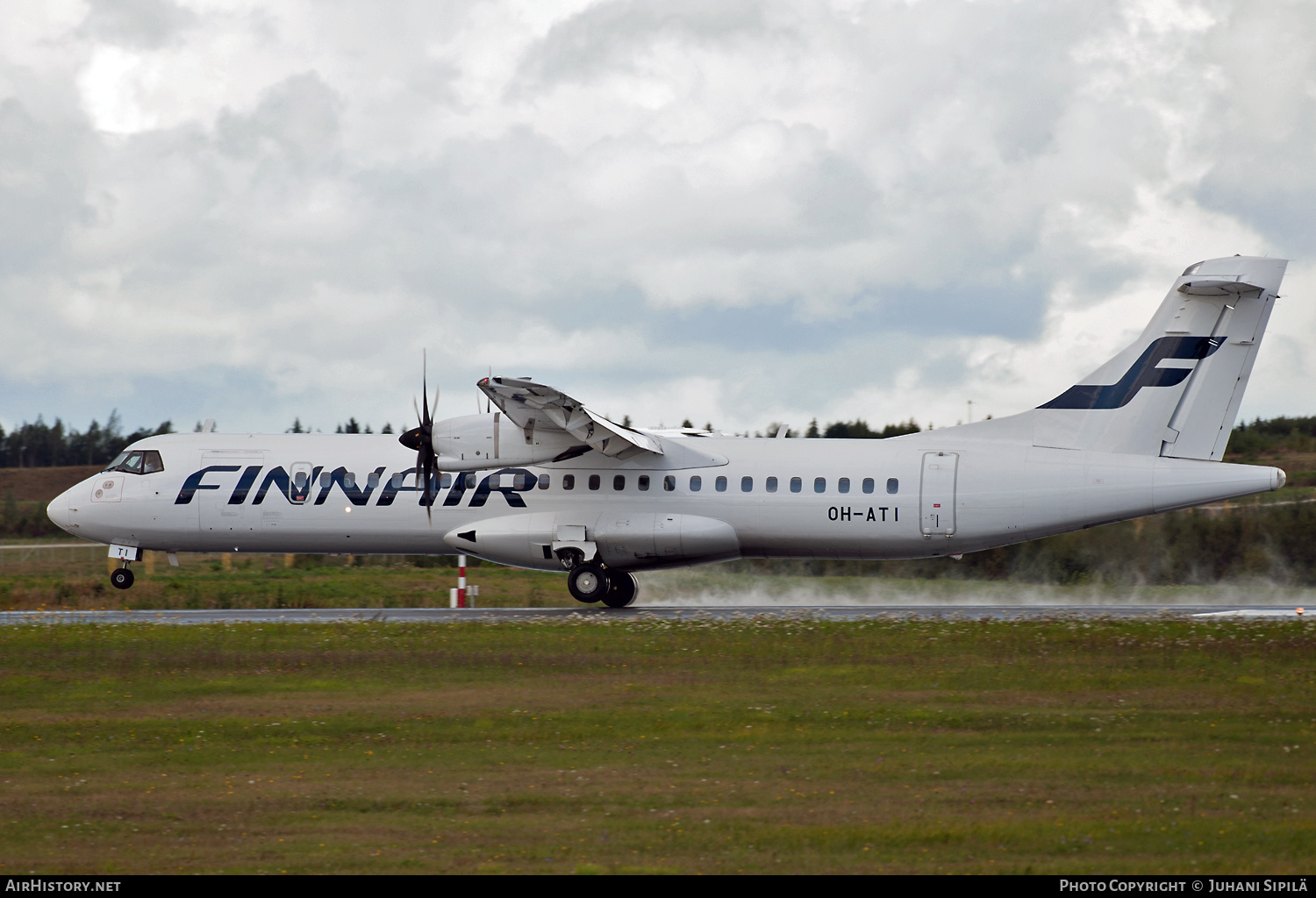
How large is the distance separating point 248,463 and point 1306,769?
20.0m

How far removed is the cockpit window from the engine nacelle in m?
6.75

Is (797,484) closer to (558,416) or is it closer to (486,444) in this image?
(558,416)

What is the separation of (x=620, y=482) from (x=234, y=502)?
7.79 meters

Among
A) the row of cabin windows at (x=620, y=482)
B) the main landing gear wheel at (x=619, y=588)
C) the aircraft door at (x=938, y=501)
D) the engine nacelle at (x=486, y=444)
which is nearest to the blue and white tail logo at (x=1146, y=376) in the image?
the aircraft door at (x=938, y=501)

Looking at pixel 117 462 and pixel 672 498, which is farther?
pixel 117 462

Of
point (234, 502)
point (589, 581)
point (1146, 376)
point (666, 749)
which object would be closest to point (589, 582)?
point (589, 581)

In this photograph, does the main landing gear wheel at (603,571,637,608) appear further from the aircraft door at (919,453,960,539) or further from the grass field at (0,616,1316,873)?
the aircraft door at (919,453,960,539)

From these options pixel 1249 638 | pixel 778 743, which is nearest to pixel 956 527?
pixel 1249 638

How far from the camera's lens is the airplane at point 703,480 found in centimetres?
2244

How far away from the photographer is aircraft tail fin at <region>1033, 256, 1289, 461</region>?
22172mm

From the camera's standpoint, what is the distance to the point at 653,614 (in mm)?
23500

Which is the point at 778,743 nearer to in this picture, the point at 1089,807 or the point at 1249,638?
the point at 1089,807

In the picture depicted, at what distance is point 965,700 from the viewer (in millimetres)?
14734

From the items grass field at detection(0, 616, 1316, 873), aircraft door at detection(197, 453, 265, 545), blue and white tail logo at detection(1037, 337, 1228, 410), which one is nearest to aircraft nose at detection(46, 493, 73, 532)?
aircraft door at detection(197, 453, 265, 545)
